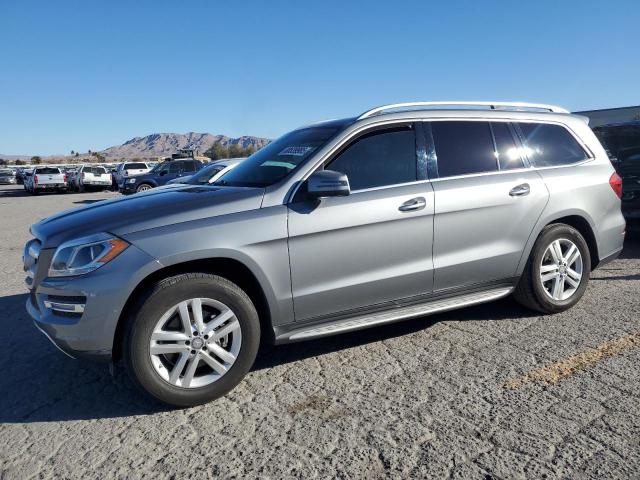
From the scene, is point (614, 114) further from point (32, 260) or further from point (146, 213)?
point (32, 260)

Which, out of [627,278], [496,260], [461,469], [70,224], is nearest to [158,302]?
[70,224]

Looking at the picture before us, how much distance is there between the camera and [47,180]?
2855 cm

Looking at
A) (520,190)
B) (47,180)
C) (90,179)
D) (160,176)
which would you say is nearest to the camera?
(520,190)

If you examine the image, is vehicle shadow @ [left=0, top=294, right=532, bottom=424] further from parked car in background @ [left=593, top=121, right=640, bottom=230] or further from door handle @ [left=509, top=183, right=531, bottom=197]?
parked car in background @ [left=593, top=121, right=640, bottom=230]

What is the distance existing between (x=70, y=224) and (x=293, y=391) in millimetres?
1792

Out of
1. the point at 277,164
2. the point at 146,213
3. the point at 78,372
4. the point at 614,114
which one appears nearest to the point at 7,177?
the point at 614,114

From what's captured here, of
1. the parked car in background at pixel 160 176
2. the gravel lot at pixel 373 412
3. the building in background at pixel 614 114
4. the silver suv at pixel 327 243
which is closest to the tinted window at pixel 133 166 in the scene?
the parked car in background at pixel 160 176

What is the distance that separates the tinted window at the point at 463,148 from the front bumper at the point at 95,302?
234 cm

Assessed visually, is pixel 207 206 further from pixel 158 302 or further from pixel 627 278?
pixel 627 278

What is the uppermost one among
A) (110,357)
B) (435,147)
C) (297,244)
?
(435,147)

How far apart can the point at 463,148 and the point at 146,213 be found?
2.51 metres

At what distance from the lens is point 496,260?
13.7 feet

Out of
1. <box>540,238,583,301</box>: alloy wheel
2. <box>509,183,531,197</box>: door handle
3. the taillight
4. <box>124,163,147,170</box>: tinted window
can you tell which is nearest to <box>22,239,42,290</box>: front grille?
<box>509,183,531,197</box>: door handle

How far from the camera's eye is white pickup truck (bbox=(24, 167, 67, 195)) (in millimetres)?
28359
